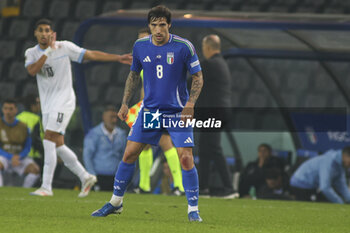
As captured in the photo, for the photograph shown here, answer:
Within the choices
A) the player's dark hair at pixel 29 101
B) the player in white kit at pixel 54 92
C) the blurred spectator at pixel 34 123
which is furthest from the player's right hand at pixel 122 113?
the player's dark hair at pixel 29 101

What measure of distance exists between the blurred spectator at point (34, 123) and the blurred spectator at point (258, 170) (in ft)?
8.31

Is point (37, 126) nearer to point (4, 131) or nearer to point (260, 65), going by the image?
point (4, 131)

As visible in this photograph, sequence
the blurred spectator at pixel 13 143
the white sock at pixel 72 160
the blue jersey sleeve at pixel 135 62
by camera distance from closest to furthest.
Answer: the blue jersey sleeve at pixel 135 62
the white sock at pixel 72 160
the blurred spectator at pixel 13 143

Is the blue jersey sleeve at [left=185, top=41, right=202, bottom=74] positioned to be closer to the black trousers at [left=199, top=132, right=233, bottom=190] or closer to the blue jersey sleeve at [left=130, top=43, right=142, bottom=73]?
the blue jersey sleeve at [left=130, top=43, right=142, bottom=73]

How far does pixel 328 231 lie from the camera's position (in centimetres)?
538

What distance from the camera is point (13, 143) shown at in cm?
992

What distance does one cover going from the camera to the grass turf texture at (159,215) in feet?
16.5

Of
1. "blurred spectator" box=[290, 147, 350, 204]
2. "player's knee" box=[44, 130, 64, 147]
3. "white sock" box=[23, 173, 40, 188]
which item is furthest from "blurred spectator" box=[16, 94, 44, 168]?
"blurred spectator" box=[290, 147, 350, 204]

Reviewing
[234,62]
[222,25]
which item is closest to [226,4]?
[234,62]

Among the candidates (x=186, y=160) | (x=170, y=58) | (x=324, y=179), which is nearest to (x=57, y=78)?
(x=170, y=58)

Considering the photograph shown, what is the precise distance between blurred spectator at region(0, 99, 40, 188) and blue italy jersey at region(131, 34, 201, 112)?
4.62m

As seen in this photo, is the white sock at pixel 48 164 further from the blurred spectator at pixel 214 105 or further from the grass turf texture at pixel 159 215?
the blurred spectator at pixel 214 105

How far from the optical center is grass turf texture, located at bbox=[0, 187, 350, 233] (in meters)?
5.04

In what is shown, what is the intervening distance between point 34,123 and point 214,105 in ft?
8.11
